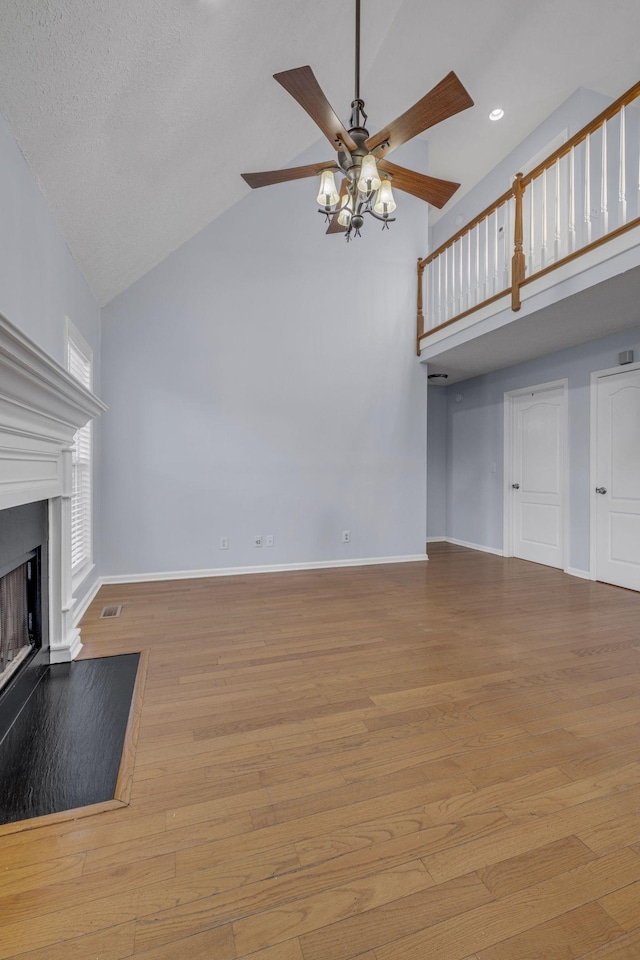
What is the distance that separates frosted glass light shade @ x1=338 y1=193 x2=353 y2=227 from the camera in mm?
2740

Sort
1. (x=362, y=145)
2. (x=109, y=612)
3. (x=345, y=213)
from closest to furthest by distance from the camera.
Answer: (x=362, y=145) → (x=345, y=213) → (x=109, y=612)

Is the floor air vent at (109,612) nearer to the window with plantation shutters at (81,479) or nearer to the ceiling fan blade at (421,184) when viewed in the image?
the window with plantation shutters at (81,479)

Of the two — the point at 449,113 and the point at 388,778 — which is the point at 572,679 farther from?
the point at 449,113

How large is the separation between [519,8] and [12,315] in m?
5.31

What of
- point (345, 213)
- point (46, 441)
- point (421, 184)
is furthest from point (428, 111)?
point (46, 441)

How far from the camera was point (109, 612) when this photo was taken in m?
3.60

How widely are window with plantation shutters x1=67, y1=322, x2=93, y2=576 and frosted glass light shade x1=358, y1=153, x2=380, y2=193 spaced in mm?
2358

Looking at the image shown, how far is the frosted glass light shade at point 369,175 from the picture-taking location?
2.43 metres

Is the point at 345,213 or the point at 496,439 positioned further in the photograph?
the point at 496,439

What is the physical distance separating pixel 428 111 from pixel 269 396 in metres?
3.11

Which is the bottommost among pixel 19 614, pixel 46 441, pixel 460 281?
pixel 19 614

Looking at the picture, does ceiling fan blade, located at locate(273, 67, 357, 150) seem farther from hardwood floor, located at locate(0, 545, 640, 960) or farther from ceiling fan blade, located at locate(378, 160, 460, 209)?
hardwood floor, located at locate(0, 545, 640, 960)

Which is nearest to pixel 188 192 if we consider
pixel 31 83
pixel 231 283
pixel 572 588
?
pixel 231 283

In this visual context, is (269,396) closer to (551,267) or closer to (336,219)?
(336,219)
